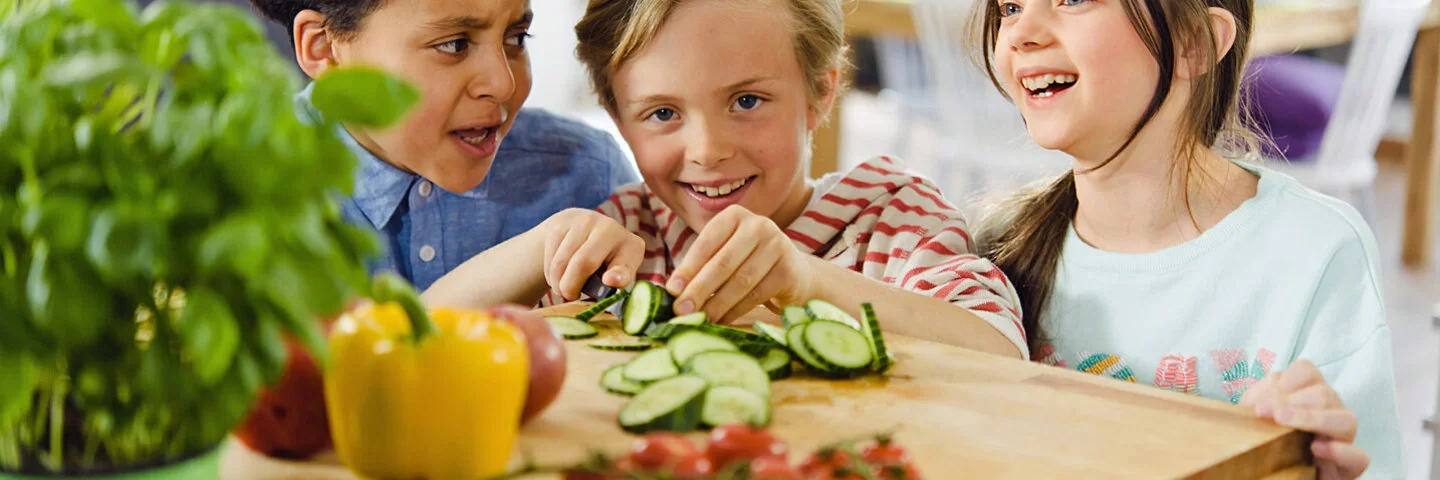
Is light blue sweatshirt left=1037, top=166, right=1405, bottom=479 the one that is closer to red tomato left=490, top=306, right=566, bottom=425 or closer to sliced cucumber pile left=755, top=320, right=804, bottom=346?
sliced cucumber pile left=755, top=320, right=804, bottom=346

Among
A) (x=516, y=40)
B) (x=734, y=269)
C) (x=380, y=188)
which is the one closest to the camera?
(x=734, y=269)

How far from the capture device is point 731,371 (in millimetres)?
913

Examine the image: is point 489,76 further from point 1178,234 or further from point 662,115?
point 1178,234

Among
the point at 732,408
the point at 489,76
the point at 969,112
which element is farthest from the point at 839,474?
the point at 969,112

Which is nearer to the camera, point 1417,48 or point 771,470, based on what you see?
point 771,470

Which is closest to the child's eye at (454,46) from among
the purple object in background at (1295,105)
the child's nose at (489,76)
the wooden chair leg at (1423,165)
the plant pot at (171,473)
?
the child's nose at (489,76)

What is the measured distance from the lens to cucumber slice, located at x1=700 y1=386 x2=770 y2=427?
86cm

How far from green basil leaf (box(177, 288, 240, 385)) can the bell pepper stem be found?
108 mm

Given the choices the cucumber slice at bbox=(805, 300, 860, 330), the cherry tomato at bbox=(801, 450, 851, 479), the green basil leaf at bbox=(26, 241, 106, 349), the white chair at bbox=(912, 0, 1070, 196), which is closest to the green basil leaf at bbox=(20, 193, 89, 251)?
the green basil leaf at bbox=(26, 241, 106, 349)

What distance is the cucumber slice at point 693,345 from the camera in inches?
37.7

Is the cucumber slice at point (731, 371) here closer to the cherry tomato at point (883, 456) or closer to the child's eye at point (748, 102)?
the cherry tomato at point (883, 456)

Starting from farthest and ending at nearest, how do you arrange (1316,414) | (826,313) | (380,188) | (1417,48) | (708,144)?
(1417,48)
(380,188)
(708,144)
(826,313)
(1316,414)

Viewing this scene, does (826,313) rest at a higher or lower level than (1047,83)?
lower

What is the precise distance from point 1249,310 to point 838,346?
649 millimetres
